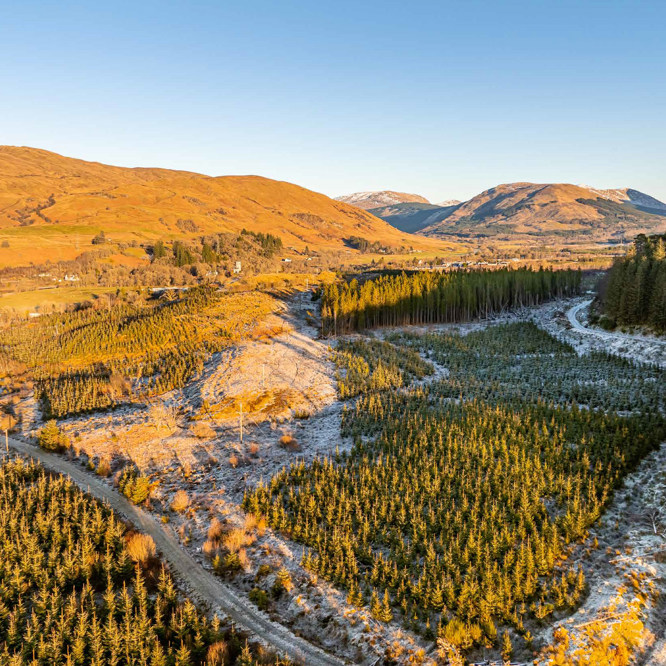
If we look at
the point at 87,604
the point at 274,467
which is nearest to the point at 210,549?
the point at 87,604

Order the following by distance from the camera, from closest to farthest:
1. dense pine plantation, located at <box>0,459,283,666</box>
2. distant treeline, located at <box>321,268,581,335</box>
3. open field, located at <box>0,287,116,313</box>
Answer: dense pine plantation, located at <box>0,459,283,666</box> < distant treeline, located at <box>321,268,581,335</box> < open field, located at <box>0,287,116,313</box>

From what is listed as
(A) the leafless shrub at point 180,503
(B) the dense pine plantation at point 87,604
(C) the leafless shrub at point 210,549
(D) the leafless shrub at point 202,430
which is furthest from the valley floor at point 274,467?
(B) the dense pine plantation at point 87,604

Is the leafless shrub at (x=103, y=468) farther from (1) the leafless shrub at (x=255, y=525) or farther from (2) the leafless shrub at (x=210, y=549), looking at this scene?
(1) the leafless shrub at (x=255, y=525)

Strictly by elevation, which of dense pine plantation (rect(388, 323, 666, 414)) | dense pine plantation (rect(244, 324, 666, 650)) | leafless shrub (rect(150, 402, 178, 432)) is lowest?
leafless shrub (rect(150, 402, 178, 432))

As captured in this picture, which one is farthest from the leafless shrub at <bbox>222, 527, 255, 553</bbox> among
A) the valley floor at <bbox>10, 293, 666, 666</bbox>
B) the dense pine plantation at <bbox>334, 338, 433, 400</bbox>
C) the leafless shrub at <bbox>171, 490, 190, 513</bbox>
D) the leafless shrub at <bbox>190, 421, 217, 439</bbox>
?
the dense pine plantation at <bbox>334, 338, 433, 400</bbox>

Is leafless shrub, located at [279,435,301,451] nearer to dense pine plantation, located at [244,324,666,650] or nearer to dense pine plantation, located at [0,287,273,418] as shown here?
dense pine plantation, located at [244,324,666,650]

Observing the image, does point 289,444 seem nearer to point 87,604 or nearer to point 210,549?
point 210,549

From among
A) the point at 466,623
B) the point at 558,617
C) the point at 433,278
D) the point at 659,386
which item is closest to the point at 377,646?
the point at 466,623
